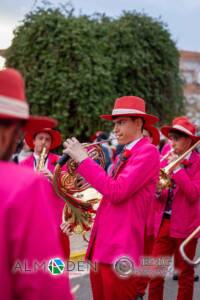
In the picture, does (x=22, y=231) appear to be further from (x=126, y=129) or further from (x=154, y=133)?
A: (x=154, y=133)

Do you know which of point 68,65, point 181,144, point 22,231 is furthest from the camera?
point 68,65

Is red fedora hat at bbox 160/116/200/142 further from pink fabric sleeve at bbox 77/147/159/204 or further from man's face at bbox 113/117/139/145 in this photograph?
pink fabric sleeve at bbox 77/147/159/204

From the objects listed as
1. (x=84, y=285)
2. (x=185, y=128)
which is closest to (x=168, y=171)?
(x=185, y=128)

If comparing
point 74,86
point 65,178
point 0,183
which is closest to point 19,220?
point 0,183

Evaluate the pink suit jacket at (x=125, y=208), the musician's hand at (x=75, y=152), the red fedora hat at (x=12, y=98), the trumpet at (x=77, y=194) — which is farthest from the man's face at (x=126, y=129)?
the red fedora hat at (x=12, y=98)

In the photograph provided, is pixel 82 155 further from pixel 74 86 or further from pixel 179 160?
pixel 74 86

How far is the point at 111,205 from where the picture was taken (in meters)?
3.54

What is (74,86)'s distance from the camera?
13.8 metres

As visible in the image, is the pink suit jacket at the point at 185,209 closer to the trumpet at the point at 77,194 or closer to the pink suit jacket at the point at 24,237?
the trumpet at the point at 77,194

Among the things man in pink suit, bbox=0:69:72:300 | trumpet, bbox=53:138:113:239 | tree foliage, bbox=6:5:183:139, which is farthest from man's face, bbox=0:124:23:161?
tree foliage, bbox=6:5:183:139

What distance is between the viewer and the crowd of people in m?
1.58

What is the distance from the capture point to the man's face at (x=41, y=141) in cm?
521

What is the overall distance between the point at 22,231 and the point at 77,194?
2.87 m

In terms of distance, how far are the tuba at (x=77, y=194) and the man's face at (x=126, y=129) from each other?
0.35 metres
